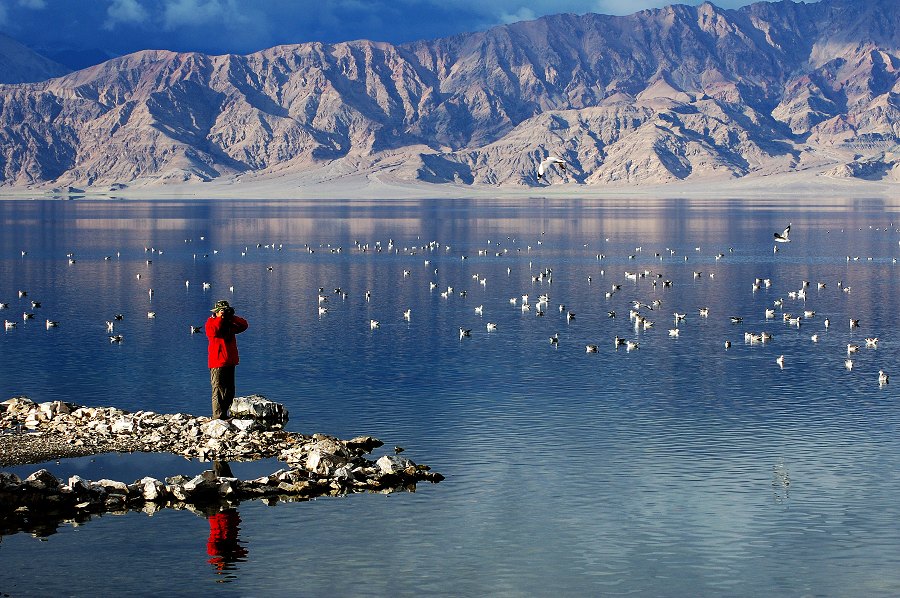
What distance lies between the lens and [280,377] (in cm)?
4553

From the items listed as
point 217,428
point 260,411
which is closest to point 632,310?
point 260,411

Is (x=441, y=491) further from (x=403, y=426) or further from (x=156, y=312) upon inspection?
(x=156, y=312)

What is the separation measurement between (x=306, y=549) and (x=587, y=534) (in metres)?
5.60

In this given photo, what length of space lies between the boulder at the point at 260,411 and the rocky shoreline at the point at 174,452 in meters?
0.03

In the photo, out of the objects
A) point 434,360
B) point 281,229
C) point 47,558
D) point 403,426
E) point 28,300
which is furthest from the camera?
point 281,229

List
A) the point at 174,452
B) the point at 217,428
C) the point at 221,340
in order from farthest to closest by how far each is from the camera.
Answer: the point at 221,340
the point at 217,428
the point at 174,452

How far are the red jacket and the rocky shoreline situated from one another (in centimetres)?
158

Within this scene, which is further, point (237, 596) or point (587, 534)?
point (587, 534)

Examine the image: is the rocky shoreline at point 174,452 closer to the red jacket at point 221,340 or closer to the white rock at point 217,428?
the white rock at point 217,428

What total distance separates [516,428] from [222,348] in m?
8.31

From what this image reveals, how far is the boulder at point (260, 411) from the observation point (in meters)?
35.0

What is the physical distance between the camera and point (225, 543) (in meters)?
25.3

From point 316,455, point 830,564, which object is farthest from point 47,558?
point 830,564

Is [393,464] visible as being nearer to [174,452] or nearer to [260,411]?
[174,452]
